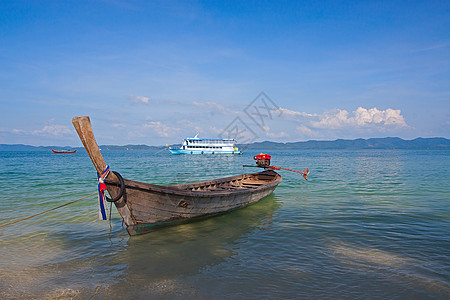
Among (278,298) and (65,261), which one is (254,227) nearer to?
(278,298)

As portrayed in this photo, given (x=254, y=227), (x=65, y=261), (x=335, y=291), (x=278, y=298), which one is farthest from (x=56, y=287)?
A: (x=254, y=227)

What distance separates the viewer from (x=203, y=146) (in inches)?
3255

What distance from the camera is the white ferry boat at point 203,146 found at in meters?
82.0

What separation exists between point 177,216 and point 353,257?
17.2 ft

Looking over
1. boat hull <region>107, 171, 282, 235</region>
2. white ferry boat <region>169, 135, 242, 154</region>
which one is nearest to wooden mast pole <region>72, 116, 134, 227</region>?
boat hull <region>107, 171, 282, 235</region>

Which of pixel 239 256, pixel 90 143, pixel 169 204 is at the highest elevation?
pixel 90 143

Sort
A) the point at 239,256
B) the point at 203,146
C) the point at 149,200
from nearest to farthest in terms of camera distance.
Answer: the point at 239,256 < the point at 149,200 < the point at 203,146

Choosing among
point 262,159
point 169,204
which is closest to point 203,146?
point 262,159

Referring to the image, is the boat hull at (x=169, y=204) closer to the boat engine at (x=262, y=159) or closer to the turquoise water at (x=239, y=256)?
the turquoise water at (x=239, y=256)

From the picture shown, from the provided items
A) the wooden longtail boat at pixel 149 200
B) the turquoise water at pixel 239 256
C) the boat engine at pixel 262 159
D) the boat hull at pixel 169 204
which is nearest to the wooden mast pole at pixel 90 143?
the wooden longtail boat at pixel 149 200

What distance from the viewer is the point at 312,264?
648 centimetres

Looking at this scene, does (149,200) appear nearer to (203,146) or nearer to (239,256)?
(239,256)

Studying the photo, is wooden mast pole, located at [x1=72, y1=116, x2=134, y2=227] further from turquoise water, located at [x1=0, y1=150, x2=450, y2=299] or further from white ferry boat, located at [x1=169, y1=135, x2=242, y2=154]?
white ferry boat, located at [x1=169, y1=135, x2=242, y2=154]

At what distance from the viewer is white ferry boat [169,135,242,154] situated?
8200cm
